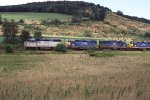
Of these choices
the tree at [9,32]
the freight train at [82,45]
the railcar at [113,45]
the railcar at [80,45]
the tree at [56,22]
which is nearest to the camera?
the freight train at [82,45]

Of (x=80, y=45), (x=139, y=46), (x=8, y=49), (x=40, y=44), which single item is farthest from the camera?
(x=139, y=46)

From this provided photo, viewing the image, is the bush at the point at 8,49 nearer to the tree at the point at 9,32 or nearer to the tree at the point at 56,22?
the tree at the point at 9,32

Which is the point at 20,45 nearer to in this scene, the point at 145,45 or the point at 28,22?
the point at 145,45

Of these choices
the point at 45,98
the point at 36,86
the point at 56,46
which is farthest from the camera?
the point at 56,46

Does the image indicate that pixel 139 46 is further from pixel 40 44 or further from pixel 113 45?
pixel 40 44

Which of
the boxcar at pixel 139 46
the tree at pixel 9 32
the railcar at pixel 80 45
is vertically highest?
the tree at pixel 9 32

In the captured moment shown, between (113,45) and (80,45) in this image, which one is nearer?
(80,45)

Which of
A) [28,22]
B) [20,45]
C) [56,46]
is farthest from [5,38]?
[28,22]

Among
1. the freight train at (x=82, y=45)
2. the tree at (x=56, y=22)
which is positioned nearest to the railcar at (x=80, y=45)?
the freight train at (x=82, y=45)

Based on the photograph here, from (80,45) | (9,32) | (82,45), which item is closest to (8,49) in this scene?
(9,32)

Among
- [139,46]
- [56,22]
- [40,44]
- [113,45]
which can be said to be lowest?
[139,46]

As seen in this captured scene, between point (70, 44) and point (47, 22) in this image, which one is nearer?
point (70, 44)

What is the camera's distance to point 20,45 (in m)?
83.6

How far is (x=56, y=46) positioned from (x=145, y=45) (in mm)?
27575
